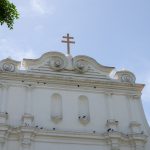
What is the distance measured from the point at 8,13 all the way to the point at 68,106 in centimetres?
884

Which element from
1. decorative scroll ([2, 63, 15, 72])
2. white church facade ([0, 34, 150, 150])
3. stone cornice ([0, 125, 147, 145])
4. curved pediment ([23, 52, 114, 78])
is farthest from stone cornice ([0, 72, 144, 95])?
stone cornice ([0, 125, 147, 145])

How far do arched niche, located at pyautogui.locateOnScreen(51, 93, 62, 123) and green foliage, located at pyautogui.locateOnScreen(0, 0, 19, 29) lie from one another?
8.23 meters

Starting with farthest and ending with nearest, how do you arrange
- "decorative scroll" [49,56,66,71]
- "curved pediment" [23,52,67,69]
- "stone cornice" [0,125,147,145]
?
"decorative scroll" [49,56,66,71] → "curved pediment" [23,52,67,69] → "stone cornice" [0,125,147,145]

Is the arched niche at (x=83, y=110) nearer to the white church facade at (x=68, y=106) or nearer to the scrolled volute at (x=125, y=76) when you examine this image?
the white church facade at (x=68, y=106)

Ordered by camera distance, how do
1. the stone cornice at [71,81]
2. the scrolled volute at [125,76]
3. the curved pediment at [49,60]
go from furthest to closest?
the scrolled volute at [125,76]
the curved pediment at [49,60]
the stone cornice at [71,81]

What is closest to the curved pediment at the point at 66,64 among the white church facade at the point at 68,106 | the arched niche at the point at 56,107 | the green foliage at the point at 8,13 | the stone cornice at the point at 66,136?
the white church facade at the point at 68,106

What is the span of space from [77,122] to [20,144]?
2.70 m

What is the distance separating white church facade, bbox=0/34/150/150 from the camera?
54.2ft

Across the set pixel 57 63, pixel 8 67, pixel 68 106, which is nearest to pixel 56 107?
pixel 68 106

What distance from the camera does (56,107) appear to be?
17.8 m

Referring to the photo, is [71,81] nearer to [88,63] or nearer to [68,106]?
[68,106]

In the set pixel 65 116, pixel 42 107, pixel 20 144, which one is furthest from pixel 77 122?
pixel 20 144

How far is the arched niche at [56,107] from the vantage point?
677 inches

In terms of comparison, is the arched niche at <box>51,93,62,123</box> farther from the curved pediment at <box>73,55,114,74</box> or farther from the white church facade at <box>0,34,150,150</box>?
the curved pediment at <box>73,55,114,74</box>
